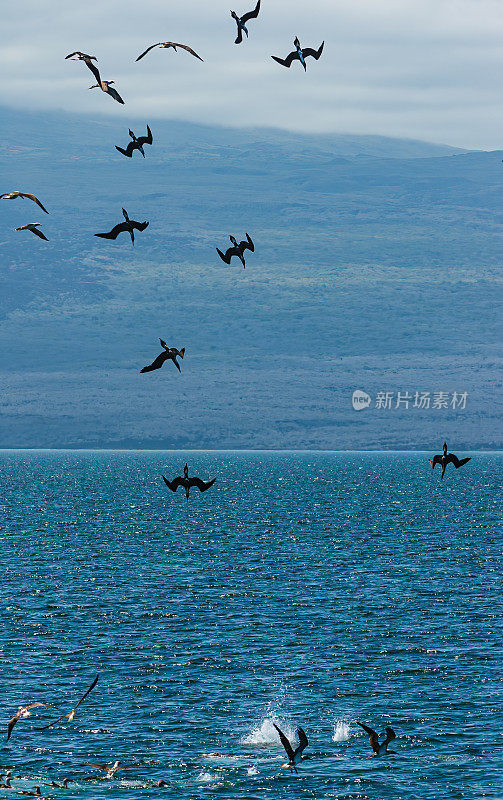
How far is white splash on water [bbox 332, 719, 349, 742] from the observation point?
55722 millimetres

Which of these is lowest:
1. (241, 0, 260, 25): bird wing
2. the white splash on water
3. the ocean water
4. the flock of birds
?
the ocean water

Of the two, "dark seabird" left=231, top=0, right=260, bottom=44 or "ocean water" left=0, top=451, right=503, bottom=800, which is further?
"ocean water" left=0, top=451, right=503, bottom=800

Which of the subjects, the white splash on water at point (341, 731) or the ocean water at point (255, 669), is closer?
the ocean water at point (255, 669)

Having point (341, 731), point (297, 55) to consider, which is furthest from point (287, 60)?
point (341, 731)

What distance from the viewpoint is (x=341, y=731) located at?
56656mm

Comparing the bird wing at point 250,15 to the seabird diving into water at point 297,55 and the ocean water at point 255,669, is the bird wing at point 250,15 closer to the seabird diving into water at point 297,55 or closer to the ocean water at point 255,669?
the seabird diving into water at point 297,55

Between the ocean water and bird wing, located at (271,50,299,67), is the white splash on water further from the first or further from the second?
bird wing, located at (271,50,299,67)

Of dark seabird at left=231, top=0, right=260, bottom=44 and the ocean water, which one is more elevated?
dark seabird at left=231, top=0, right=260, bottom=44

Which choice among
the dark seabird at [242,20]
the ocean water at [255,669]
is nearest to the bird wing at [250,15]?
the dark seabird at [242,20]

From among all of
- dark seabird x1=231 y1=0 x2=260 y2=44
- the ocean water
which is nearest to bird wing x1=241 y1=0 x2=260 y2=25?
dark seabird x1=231 y1=0 x2=260 y2=44

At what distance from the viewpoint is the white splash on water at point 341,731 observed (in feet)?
183

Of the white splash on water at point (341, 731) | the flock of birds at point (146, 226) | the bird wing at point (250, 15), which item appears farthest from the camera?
the white splash on water at point (341, 731)

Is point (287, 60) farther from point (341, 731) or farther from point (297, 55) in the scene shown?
point (341, 731)

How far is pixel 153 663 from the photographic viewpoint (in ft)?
236
